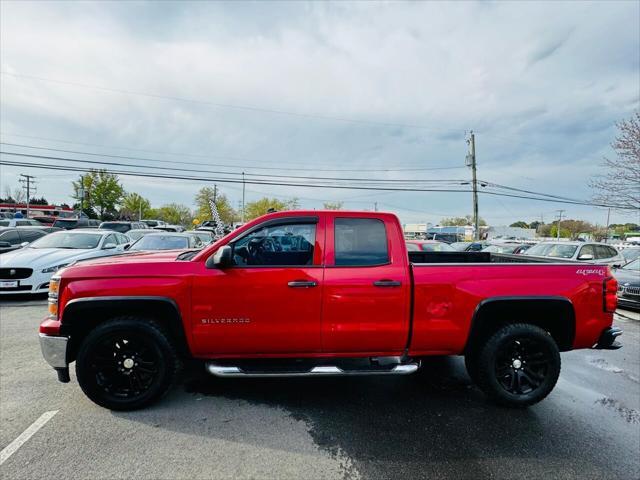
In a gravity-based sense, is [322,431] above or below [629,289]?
below

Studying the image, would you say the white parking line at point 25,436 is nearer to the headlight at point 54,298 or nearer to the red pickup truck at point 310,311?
the red pickup truck at point 310,311

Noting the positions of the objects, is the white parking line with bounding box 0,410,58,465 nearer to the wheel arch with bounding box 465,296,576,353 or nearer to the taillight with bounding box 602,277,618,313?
the wheel arch with bounding box 465,296,576,353

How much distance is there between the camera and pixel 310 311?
3.13m

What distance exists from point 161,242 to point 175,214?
75.8 meters

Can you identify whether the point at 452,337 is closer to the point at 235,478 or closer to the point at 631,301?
the point at 235,478

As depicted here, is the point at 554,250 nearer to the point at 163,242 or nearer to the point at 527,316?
the point at 527,316

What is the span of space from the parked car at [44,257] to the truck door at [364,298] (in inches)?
246

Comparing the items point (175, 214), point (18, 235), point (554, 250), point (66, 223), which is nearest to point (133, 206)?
point (175, 214)

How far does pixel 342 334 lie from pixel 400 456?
1.05 m

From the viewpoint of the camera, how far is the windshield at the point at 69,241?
8.78 metres

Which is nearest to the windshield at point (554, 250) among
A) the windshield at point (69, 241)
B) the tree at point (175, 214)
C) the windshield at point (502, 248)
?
the windshield at point (502, 248)

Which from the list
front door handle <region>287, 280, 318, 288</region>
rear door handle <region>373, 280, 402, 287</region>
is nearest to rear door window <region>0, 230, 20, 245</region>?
front door handle <region>287, 280, 318, 288</region>

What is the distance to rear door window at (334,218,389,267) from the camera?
327 centimetres

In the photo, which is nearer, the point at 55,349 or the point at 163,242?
the point at 55,349
